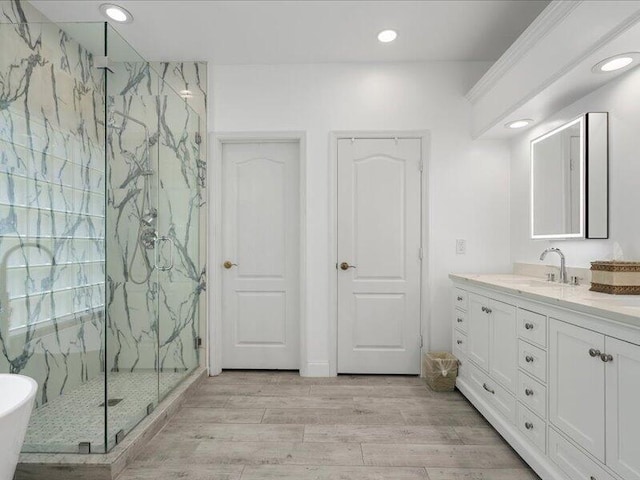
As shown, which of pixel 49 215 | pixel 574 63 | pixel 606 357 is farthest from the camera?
pixel 49 215

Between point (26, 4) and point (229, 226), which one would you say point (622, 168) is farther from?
point (26, 4)

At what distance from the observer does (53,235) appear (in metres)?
2.00

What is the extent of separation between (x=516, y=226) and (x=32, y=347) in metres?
3.43

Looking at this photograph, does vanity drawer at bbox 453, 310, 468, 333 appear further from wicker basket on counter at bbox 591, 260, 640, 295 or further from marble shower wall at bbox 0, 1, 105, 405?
marble shower wall at bbox 0, 1, 105, 405

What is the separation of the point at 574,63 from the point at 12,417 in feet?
9.13

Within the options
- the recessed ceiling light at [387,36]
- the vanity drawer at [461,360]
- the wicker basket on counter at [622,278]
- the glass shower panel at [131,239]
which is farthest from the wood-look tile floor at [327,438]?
the recessed ceiling light at [387,36]

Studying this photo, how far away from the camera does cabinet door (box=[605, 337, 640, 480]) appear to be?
121cm

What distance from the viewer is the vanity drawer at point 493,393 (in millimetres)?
2041

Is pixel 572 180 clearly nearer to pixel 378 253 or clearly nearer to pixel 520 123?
pixel 520 123

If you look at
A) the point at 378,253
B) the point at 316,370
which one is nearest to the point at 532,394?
the point at 378,253

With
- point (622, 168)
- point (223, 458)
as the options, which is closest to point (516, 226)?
point (622, 168)

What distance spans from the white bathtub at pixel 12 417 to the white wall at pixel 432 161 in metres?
2.06

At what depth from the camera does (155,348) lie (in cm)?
254

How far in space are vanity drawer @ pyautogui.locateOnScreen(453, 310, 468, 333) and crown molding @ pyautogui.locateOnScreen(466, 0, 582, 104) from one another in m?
1.68
